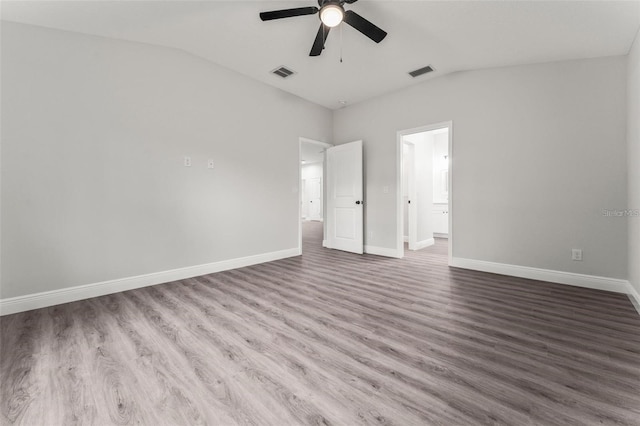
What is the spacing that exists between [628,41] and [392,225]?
10.9ft

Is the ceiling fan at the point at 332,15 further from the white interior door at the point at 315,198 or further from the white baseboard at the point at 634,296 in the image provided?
the white interior door at the point at 315,198

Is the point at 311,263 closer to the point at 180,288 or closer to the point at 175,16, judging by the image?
the point at 180,288

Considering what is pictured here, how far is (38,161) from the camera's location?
2.50 metres

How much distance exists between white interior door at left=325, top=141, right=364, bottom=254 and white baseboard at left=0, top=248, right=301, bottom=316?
6.15 ft

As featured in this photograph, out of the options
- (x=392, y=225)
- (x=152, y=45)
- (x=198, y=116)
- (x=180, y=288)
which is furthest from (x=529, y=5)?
(x=180, y=288)

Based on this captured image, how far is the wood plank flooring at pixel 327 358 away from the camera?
1.24 m

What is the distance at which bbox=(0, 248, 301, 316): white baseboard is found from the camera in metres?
2.42

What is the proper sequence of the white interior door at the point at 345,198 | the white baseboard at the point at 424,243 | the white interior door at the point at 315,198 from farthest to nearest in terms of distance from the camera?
the white interior door at the point at 315,198
the white baseboard at the point at 424,243
the white interior door at the point at 345,198

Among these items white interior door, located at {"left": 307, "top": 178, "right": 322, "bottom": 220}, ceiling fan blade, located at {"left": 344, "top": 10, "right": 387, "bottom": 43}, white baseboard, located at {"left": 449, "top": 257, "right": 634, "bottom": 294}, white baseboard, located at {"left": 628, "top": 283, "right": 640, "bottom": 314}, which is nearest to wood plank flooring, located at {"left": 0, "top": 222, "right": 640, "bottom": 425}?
white baseboard, located at {"left": 628, "top": 283, "right": 640, "bottom": 314}

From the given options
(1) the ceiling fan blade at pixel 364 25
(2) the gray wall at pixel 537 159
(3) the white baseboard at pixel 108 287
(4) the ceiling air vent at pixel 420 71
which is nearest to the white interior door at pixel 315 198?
(2) the gray wall at pixel 537 159

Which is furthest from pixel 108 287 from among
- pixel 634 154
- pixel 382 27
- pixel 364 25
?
pixel 634 154

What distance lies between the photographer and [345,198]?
520 centimetres

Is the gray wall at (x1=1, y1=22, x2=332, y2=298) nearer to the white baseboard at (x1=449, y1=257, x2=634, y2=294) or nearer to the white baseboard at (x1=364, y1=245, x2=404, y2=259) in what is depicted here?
the white baseboard at (x1=364, y1=245, x2=404, y2=259)

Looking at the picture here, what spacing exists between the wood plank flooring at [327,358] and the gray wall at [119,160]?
58cm
